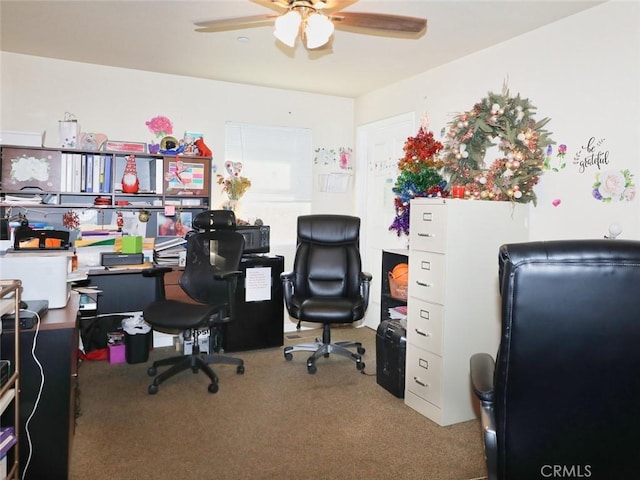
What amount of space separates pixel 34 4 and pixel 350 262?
2688mm

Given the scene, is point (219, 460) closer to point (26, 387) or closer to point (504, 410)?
point (26, 387)

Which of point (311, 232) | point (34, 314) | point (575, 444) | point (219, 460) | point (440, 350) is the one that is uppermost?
point (311, 232)

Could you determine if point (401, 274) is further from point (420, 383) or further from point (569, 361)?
point (569, 361)

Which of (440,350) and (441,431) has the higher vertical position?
(440,350)

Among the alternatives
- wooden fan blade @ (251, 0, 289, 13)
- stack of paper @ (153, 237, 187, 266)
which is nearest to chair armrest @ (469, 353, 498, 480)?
wooden fan blade @ (251, 0, 289, 13)

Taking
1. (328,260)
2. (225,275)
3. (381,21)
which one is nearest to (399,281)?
(328,260)

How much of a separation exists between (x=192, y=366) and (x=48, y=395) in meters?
1.26

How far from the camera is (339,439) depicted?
7.81ft

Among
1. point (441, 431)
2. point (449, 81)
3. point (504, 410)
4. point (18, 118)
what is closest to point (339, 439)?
point (441, 431)

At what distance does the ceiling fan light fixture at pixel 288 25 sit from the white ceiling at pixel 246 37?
0.70m

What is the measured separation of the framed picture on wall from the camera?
12.5 feet

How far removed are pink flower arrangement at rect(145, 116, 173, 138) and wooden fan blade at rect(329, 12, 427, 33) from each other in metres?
2.28

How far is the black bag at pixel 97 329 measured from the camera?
3580 mm

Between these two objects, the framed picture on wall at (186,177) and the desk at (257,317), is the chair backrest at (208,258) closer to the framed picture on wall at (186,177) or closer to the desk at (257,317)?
the desk at (257,317)
